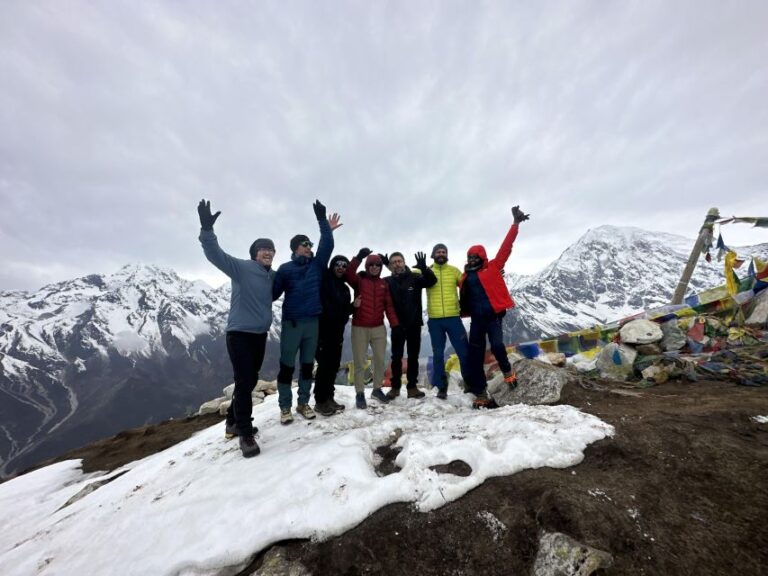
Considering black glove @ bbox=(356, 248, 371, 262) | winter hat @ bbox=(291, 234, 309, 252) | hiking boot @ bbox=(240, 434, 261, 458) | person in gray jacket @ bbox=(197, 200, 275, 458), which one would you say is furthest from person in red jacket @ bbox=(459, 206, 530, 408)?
hiking boot @ bbox=(240, 434, 261, 458)

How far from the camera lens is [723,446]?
345cm

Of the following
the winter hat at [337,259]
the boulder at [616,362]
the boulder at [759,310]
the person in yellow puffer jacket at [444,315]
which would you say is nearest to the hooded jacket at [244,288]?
the winter hat at [337,259]

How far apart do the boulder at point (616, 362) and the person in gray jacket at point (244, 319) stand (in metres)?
8.55

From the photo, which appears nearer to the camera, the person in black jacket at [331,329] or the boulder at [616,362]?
the person in black jacket at [331,329]

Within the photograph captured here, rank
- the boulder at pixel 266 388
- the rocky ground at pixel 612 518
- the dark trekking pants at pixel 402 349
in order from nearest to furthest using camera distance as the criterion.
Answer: the rocky ground at pixel 612 518 → the dark trekking pants at pixel 402 349 → the boulder at pixel 266 388

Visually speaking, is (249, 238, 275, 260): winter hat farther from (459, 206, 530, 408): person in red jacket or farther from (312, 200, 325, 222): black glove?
(459, 206, 530, 408): person in red jacket

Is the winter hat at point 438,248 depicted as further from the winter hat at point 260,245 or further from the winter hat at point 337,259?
the winter hat at point 260,245

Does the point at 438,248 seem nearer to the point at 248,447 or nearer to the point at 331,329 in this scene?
the point at 331,329

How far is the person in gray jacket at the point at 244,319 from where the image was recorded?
4.84 meters

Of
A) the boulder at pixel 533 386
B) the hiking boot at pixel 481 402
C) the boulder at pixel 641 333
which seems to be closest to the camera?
the hiking boot at pixel 481 402

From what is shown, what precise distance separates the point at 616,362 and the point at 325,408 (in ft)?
25.2

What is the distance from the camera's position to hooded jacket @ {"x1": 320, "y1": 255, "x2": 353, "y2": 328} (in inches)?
246

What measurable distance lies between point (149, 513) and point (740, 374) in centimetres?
1045

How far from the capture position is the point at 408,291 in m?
7.01
